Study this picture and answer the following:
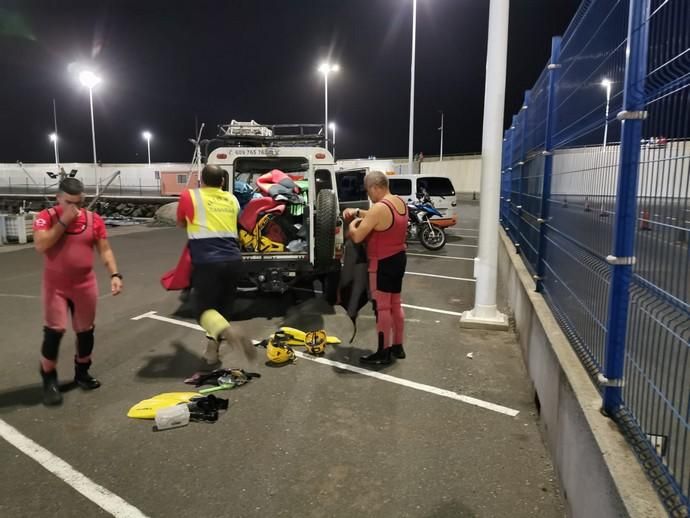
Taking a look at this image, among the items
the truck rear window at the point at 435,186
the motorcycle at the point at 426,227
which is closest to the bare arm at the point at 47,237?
the motorcycle at the point at 426,227

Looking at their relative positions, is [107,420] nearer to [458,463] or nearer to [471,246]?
[458,463]

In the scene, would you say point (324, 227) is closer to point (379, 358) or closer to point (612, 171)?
point (379, 358)

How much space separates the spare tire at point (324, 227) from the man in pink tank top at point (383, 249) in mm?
1878

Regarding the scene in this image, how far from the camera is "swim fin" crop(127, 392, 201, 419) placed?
4.15 metres

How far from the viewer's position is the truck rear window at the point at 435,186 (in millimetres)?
15539

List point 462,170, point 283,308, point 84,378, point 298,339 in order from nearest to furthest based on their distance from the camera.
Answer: point 84,378, point 298,339, point 283,308, point 462,170

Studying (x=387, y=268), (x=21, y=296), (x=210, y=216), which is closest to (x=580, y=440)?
(x=387, y=268)

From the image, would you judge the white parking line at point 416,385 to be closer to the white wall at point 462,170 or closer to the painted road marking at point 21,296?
the painted road marking at point 21,296

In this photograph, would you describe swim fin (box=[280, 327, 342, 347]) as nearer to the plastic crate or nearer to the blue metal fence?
the blue metal fence

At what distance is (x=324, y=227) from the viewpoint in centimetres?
723

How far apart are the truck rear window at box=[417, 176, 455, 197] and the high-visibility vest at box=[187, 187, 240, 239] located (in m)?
11.2

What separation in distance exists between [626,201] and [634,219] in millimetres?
93

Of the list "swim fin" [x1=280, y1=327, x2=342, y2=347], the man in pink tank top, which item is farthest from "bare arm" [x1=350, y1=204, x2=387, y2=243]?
"swim fin" [x1=280, y1=327, x2=342, y2=347]

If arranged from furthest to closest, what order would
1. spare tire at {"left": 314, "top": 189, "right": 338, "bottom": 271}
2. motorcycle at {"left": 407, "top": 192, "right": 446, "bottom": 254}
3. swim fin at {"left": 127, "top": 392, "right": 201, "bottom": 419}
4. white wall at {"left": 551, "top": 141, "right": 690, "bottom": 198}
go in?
motorcycle at {"left": 407, "top": 192, "right": 446, "bottom": 254} → spare tire at {"left": 314, "top": 189, "right": 338, "bottom": 271} → swim fin at {"left": 127, "top": 392, "right": 201, "bottom": 419} → white wall at {"left": 551, "top": 141, "right": 690, "bottom": 198}
